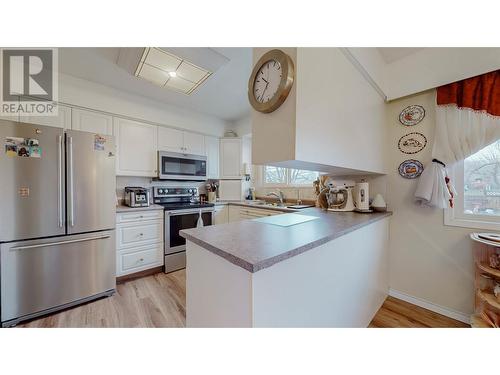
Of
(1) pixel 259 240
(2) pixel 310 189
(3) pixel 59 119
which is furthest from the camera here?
(2) pixel 310 189

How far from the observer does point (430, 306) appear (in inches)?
67.9

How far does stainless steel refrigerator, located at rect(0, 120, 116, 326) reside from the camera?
4.87 feet

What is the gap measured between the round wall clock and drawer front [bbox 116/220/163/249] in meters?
2.07

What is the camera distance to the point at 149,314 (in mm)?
1651

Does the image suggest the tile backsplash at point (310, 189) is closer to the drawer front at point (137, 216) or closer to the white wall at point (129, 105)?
the white wall at point (129, 105)

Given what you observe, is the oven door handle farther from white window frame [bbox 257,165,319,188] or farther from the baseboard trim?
the baseboard trim

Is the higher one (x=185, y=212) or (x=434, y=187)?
(x=434, y=187)

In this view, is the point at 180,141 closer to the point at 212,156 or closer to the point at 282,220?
the point at 212,156

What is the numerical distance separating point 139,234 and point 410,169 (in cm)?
303

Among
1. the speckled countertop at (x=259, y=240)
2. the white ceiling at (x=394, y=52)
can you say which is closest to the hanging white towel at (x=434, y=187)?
the speckled countertop at (x=259, y=240)

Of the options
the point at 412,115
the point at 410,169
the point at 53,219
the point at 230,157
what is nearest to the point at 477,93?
the point at 412,115

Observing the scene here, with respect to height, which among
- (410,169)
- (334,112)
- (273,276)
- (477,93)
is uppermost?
(477,93)

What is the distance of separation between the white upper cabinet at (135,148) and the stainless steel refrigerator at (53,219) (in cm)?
53
